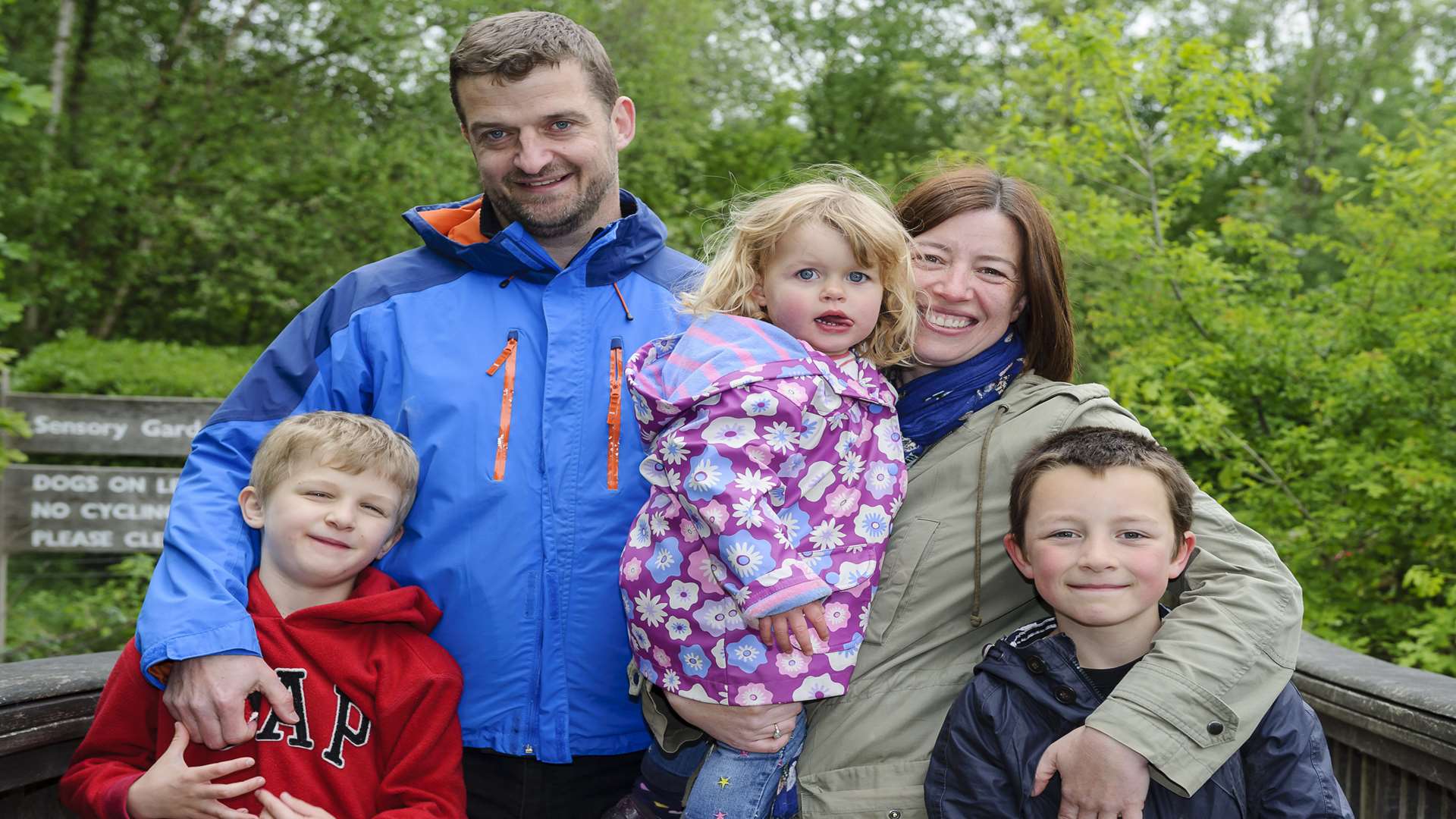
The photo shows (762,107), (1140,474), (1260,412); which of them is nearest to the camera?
(1140,474)

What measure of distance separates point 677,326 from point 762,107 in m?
15.1

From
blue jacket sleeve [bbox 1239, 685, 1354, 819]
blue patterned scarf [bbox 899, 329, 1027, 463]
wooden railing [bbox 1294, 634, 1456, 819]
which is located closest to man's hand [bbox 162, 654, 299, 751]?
blue patterned scarf [bbox 899, 329, 1027, 463]

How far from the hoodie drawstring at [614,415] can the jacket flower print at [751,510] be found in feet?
0.61

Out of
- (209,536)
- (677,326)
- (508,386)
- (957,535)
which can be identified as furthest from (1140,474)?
(209,536)

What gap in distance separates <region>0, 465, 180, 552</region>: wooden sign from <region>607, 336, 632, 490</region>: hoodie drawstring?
4088 millimetres

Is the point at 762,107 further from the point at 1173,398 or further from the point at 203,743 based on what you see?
the point at 203,743

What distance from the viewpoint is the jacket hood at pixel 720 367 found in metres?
2.20

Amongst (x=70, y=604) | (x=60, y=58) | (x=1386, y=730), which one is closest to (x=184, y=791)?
(x=1386, y=730)

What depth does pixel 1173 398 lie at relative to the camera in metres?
5.80

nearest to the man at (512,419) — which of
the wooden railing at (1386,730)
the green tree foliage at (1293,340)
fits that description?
the wooden railing at (1386,730)

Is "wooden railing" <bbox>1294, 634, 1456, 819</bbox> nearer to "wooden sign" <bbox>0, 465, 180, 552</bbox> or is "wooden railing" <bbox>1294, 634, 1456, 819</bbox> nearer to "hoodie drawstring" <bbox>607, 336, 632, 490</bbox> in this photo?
"hoodie drawstring" <bbox>607, 336, 632, 490</bbox>

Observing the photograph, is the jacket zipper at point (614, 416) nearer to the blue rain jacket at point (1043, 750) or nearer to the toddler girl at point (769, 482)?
the toddler girl at point (769, 482)

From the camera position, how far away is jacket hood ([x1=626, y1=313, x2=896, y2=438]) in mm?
2195

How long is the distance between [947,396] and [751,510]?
1.95ft
